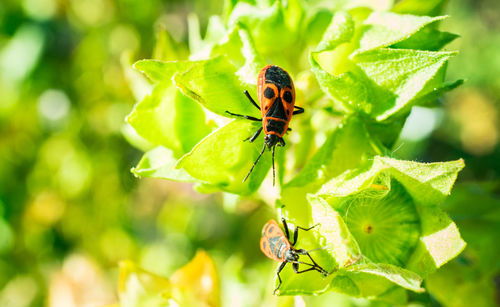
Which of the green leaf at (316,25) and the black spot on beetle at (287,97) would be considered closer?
the black spot on beetle at (287,97)

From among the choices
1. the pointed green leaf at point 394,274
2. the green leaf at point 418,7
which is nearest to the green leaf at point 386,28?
the green leaf at point 418,7

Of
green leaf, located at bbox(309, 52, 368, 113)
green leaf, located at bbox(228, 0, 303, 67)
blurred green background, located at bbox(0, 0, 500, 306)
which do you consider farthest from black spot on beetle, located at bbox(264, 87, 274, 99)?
blurred green background, located at bbox(0, 0, 500, 306)

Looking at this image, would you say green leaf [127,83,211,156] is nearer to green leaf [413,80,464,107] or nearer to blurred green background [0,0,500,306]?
green leaf [413,80,464,107]

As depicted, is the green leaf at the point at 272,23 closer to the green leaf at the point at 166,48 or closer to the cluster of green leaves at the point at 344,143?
the cluster of green leaves at the point at 344,143

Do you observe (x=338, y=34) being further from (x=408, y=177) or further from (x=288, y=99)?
(x=408, y=177)

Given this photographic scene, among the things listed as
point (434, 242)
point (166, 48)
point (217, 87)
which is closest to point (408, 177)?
point (434, 242)
